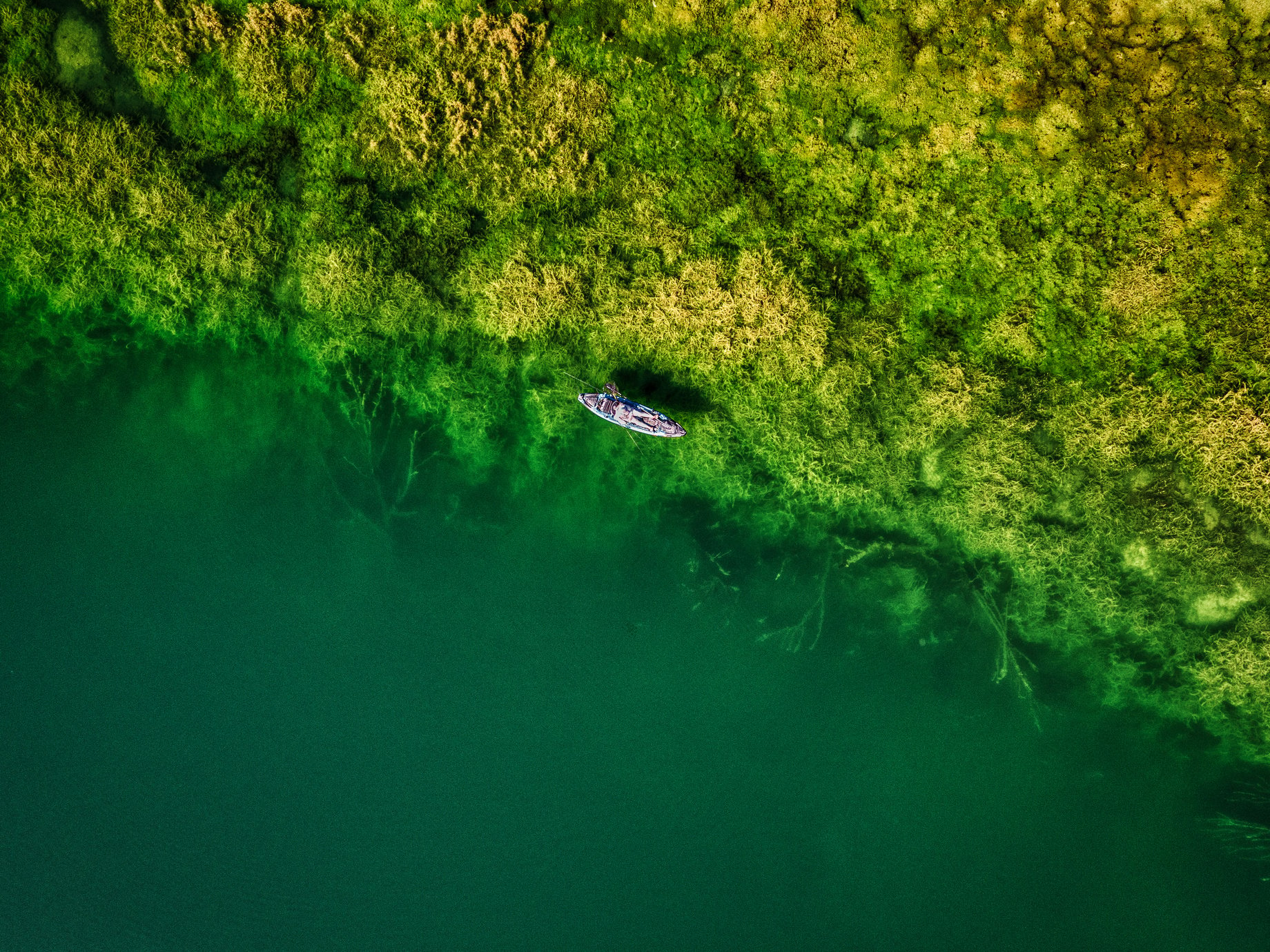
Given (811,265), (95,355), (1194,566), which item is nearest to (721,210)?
(811,265)

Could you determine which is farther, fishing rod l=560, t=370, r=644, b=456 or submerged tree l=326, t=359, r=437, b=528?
submerged tree l=326, t=359, r=437, b=528

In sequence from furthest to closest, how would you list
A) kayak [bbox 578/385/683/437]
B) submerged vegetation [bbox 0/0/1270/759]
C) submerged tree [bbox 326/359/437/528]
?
submerged tree [bbox 326/359/437/528] → submerged vegetation [bbox 0/0/1270/759] → kayak [bbox 578/385/683/437]

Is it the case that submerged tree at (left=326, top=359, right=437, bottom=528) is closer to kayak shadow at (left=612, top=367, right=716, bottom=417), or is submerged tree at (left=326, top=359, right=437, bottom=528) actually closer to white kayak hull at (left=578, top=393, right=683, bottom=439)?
white kayak hull at (left=578, top=393, right=683, bottom=439)

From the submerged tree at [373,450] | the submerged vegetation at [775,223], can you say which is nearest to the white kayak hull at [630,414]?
the submerged vegetation at [775,223]

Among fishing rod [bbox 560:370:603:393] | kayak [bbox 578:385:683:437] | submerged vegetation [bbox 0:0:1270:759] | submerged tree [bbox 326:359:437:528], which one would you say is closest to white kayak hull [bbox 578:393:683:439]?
kayak [bbox 578:385:683:437]

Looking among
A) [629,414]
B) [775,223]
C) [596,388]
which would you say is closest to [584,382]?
[596,388]

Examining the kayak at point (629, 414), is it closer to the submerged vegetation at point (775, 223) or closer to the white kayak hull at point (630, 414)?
the white kayak hull at point (630, 414)
